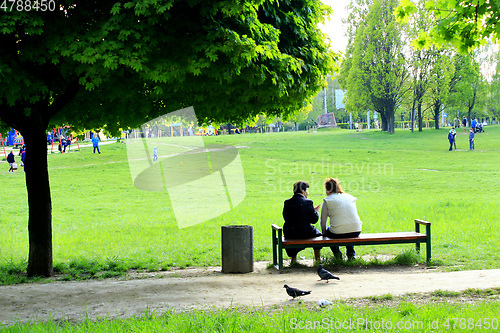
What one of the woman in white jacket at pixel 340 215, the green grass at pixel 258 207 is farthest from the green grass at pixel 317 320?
the green grass at pixel 258 207

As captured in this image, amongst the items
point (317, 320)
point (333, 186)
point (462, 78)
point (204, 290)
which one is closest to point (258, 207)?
point (333, 186)

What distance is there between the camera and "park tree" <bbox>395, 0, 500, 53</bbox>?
6.76 metres

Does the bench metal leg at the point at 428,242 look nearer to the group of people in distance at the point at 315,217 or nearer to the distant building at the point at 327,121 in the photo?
the group of people in distance at the point at 315,217

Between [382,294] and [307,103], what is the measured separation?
494 centimetres

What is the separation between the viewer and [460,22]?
732 centimetres

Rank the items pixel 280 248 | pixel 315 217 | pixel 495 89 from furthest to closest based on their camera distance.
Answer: pixel 495 89
pixel 315 217
pixel 280 248

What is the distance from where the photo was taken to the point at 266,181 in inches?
1039

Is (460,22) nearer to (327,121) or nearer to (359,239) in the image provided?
(359,239)

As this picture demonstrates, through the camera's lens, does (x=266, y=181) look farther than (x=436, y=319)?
Yes

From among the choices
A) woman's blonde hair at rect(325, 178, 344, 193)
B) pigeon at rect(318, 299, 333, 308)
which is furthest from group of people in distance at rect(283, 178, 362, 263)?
pigeon at rect(318, 299, 333, 308)

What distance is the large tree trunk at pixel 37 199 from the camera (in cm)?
879

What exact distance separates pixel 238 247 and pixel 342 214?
2034 mm

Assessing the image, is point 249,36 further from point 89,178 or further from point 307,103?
point 89,178

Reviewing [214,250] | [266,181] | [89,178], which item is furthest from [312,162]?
[214,250]
